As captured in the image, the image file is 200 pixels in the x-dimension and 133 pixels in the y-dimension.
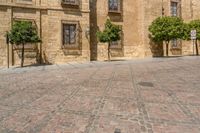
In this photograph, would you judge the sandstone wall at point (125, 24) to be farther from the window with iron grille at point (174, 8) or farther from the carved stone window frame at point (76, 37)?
the window with iron grille at point (174, 8)

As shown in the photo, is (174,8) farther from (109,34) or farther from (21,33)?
(21,33)

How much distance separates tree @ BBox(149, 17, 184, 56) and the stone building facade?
1252 millimetres

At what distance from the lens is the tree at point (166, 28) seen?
24281 mm

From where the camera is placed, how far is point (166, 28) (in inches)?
960

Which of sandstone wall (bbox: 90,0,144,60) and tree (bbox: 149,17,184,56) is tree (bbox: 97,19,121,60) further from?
tree (bbox: 149,17,184,56)

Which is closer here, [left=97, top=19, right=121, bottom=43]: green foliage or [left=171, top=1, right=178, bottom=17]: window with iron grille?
[left=97, top=19, right=121, bottom=43]: green foliage

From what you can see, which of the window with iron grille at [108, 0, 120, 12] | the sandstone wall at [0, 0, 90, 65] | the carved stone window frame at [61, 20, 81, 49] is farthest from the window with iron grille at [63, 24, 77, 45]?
the window with iron grille at [108, 0, 120, 12]

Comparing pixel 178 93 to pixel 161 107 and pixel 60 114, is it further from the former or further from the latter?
pixel 60 114

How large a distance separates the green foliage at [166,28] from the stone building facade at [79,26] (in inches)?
49.5

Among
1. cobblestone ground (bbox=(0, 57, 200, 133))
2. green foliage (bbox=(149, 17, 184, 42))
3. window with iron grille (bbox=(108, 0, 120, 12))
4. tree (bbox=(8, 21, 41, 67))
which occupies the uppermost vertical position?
window with iron grille (bbox=(108, 0, 120, 12))

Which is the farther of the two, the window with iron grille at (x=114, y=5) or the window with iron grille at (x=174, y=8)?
the window with iron grille at (x=174, y=8)

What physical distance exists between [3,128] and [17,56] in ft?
51.1

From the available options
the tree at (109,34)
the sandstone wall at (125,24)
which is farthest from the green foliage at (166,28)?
the tree at (109,34)

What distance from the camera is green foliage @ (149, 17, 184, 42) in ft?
79.7
